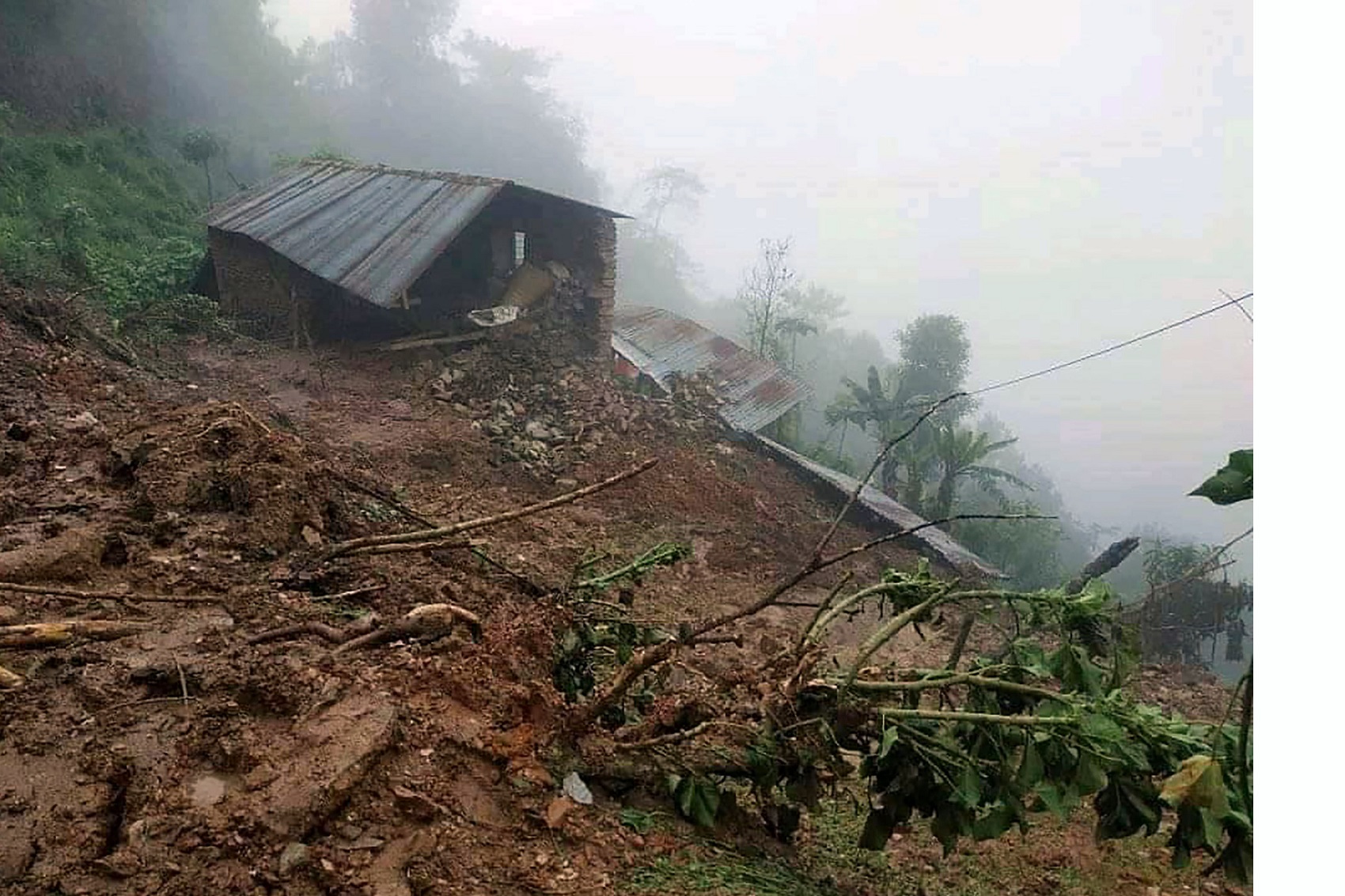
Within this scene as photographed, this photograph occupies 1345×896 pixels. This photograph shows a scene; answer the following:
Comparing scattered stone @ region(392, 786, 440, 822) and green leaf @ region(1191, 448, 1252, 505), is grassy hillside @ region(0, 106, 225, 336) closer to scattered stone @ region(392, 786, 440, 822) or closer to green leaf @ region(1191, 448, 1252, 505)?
scattered stone @ region(392, 786, 440, 822)

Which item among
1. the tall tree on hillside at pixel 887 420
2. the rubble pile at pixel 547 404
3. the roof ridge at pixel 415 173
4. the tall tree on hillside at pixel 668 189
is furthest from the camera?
the tall tree on hillside at pixel 668 189

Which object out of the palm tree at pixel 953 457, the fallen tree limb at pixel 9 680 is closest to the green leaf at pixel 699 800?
the fallen tree limb at pixel 9 680

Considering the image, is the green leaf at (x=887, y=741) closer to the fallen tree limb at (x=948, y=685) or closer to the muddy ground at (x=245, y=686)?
the fallen tree limb at (x=948, y=685)

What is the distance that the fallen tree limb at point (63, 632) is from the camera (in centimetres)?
234

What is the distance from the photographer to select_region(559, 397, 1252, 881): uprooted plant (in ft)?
6.65

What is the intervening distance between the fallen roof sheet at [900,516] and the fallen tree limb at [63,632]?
953 cm

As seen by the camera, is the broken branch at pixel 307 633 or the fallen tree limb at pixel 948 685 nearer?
the fallen tree limb at pixel 948 685

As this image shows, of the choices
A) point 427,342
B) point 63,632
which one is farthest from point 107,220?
point 63,632

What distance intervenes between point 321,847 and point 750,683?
1.40m

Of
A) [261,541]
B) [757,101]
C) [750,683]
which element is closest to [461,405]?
[261,541]

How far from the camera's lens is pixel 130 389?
6.95m

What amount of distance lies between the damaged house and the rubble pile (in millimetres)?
600

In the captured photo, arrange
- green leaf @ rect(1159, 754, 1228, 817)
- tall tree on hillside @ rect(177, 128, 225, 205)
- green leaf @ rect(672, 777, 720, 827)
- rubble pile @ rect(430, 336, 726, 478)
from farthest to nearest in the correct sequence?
tall tree on hillside @ rect(177, 128, 225, 205) < rubble pile @ rect(430, 336, 726, 478) < green leaf @ rect(672, 777, 720, 827) < green leaf @ rect(1159, 754, 1228, 817)

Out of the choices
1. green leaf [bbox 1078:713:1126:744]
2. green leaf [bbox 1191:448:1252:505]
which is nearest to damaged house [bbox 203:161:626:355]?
green leaf [bbox 1078:713:1126:744]
